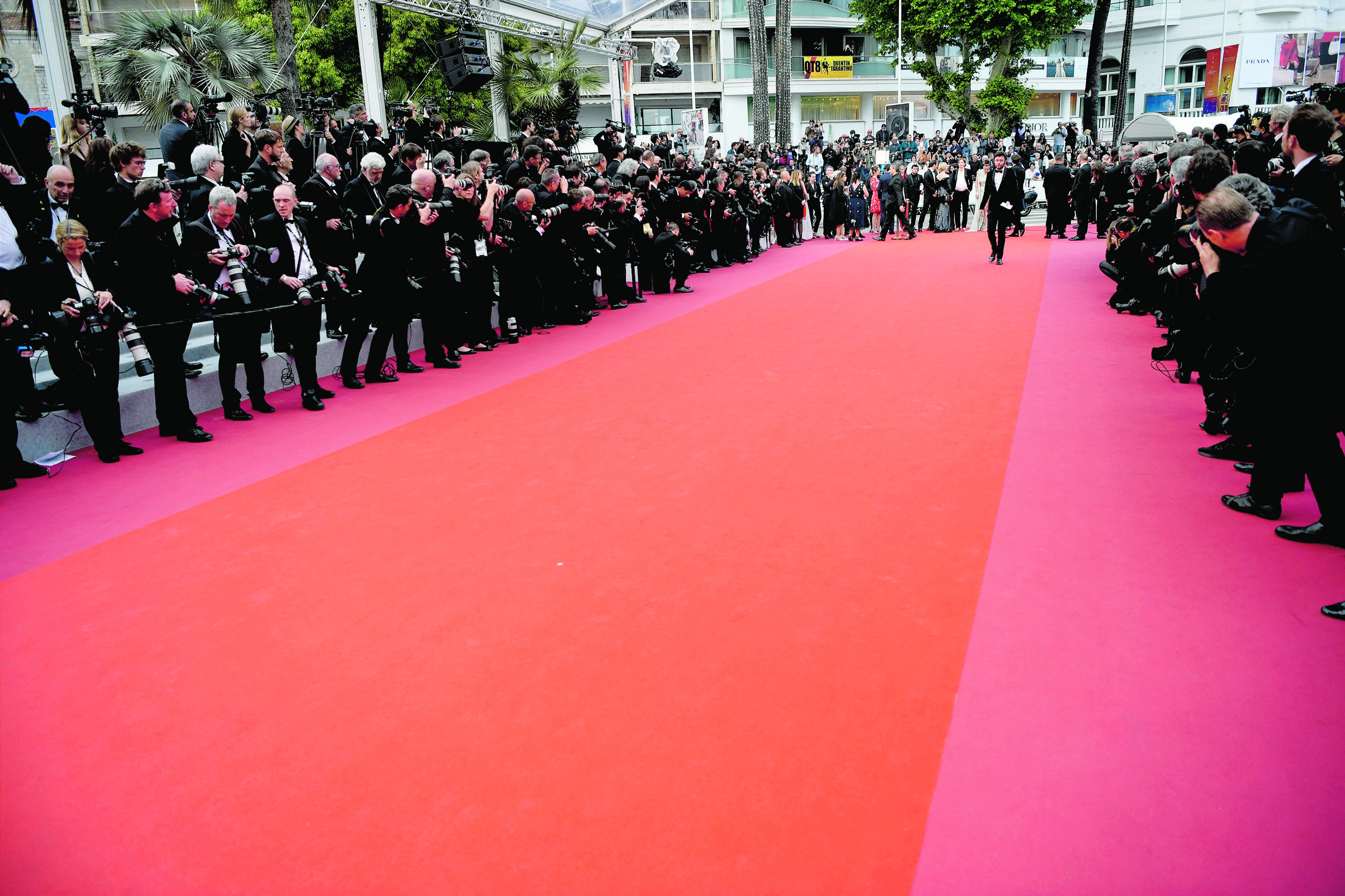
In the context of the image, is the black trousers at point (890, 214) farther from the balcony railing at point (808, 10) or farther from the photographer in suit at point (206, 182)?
the balcony railing at point (808, 10)

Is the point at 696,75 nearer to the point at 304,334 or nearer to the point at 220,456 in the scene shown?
the point at 304,334

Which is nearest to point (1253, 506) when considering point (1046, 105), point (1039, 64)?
point (1039, 64)

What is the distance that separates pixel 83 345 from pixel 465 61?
1169 cm

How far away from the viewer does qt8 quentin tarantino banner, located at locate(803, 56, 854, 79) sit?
5031 cm

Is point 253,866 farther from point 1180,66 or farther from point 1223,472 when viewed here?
point 1180,66

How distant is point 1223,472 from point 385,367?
7472 mm

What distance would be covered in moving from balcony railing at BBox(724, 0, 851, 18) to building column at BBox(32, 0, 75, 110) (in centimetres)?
4230

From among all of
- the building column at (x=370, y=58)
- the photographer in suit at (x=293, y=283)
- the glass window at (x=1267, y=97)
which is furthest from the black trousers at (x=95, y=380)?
the glass window at (x=1267, y=97)

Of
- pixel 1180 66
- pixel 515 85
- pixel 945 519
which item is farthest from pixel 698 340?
pixel 1180 66

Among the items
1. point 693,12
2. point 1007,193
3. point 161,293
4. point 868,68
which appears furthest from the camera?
point 868,68

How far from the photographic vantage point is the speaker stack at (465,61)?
1644 centimetres

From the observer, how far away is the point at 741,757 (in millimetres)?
3131

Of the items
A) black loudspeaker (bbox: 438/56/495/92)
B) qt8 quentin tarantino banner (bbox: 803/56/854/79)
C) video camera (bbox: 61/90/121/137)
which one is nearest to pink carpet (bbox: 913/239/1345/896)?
video camera (bbox: 61/90/121/137)

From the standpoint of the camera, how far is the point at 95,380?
Result: 22.0 ft
